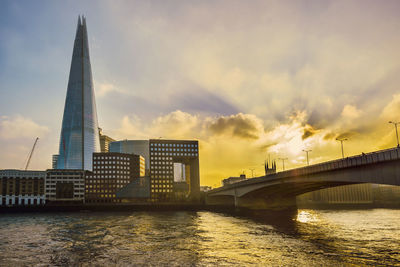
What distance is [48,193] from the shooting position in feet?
655

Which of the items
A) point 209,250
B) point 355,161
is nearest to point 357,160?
point 355,161

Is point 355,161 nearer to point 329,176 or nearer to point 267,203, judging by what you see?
point 329,176

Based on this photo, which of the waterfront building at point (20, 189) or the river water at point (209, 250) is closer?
the river water at point (209, 250)

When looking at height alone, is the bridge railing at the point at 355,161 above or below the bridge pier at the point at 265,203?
above

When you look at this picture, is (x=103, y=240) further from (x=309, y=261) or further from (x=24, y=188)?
(x=24, y=188)

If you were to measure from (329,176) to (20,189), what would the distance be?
194300 millimetres

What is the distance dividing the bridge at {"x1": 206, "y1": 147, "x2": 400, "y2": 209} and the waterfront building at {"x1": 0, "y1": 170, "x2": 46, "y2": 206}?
458 feet

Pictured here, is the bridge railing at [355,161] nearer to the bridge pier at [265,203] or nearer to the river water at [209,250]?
the river water at [209,250]

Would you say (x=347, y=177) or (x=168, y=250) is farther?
(x=347, y=177)

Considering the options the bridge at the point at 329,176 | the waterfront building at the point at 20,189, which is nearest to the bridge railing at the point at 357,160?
the bridge at the point at 329,176

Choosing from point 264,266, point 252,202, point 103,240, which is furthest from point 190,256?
point 252,202

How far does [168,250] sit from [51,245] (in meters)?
18.5

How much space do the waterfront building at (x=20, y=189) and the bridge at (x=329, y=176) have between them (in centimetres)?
13955

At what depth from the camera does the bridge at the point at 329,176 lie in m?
43.3
